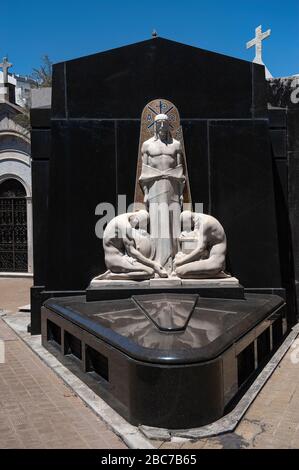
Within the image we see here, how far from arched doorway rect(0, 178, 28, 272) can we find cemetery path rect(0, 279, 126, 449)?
10573 millimetres

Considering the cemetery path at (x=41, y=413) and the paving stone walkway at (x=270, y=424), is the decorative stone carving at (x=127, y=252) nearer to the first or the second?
the cemetery path at (x=41, y=413)

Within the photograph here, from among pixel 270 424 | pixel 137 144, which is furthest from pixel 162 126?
pixel 270 424

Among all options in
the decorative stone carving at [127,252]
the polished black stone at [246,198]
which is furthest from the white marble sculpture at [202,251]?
the polished black stone at [246,198]

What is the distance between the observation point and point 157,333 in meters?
4.68

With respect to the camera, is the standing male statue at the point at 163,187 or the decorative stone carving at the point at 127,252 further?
the standing male statue at the point at 163,187

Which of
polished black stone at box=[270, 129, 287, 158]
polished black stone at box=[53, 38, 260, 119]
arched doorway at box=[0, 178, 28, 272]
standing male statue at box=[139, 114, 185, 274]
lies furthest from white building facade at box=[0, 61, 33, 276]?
polished black stone at box=[270, 129, 287, 158]

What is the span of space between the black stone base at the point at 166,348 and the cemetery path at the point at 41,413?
0.28 m

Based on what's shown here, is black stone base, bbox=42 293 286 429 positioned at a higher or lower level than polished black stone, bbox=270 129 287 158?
lower

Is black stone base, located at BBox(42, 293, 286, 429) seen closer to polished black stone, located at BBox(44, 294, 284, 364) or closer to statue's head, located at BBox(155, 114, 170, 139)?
polished black stone, located at BBox(44, 294, 284, 364)

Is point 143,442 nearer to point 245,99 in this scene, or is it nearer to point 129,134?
point 129,134

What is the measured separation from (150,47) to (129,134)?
57.8 inches

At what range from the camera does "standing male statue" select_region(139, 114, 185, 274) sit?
732cm

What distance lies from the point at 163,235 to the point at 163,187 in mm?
748

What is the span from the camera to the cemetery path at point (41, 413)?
375 centimetres
